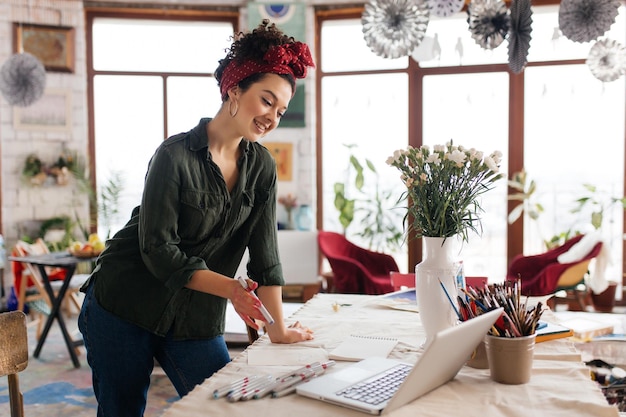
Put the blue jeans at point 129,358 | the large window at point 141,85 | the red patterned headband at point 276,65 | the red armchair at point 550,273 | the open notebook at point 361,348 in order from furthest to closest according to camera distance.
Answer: the large window at point 141,85 → the red armchair at point 550,273 → the blue jeans at point 129,358 → the red patterned headband at point 276,65 → the open notebook at point 361,348

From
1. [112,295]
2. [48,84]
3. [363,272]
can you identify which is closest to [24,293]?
[48,84]

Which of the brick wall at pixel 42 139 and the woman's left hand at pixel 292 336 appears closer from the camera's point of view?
the woman's left hand at pixel 292 336

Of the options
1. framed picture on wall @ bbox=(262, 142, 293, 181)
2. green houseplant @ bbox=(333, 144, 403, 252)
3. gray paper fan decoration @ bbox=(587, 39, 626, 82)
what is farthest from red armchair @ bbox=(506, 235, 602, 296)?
framed picture on wall @ bbox=(262, 142, 293, 181)

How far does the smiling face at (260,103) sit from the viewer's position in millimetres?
1663

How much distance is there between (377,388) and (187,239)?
722 millimetres

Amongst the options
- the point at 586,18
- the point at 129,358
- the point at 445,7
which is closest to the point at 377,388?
the point at 129,358

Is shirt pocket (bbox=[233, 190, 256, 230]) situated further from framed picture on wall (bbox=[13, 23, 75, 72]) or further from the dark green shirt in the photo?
framed picture on wall (bbox=[13, 23, 75, 72])

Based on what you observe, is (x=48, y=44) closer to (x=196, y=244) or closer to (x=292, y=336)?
(x=196, y=244)

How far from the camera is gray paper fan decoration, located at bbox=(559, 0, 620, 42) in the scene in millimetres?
4656

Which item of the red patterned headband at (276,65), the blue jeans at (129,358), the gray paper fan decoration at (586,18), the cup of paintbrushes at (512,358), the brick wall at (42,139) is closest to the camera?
the cup of paintbrushes at (512,358)

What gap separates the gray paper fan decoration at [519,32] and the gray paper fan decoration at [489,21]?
0.08 meters

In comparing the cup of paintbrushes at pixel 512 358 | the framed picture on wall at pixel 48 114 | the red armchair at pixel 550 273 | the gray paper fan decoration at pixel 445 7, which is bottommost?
the red armchair at pixel 550 273

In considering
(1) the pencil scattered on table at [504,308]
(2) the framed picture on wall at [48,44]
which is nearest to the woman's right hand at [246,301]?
(1) the pencil scattered on table at [504,308]

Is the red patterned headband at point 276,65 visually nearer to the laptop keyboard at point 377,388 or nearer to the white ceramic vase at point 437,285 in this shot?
the white ceramic vase at point 437,285
